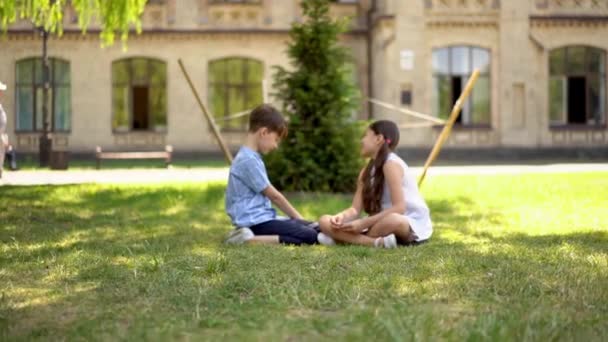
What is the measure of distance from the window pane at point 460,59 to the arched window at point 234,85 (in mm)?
6528

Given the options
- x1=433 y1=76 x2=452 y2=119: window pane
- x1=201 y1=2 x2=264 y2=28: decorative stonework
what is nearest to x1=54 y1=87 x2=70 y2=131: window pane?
x1=201 y1=2 x2=264 y2=28: decorative stonework

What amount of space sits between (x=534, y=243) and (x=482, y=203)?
503cm

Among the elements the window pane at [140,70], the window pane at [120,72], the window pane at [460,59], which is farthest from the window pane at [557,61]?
the window pane at [120,72]

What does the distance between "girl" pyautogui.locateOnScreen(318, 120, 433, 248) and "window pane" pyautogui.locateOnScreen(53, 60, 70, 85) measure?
23473 mm

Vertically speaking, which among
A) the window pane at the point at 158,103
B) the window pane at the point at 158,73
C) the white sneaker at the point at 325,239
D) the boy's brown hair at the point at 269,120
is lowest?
the white sneaker at the point at 325,239

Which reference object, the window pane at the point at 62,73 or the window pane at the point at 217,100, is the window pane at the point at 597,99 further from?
the window pane at the point at 62,73

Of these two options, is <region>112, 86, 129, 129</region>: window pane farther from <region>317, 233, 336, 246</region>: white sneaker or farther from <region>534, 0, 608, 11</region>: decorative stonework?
<region>317, 233, 336, 246</region>: white sneaker

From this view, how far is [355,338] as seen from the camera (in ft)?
11.2

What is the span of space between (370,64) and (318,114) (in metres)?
16.3

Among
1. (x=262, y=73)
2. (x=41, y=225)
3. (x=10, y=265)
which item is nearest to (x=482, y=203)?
(x=41, y=225)

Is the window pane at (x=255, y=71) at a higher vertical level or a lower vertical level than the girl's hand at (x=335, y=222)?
higher

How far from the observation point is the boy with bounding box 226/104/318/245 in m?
7.32

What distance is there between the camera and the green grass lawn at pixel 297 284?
12.1 ft

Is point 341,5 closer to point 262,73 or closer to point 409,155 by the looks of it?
point 262,73
